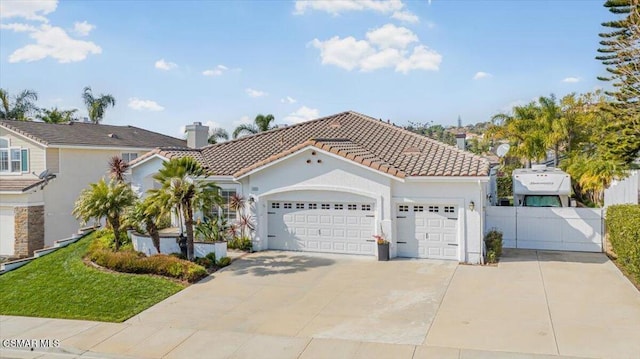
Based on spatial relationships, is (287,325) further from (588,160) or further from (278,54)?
(588,160)

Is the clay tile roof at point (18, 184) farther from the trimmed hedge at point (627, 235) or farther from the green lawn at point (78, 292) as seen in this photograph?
the trimmed hedge at point (627, 235)

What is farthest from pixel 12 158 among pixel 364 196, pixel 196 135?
pixel 364 196

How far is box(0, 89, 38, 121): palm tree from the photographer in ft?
142

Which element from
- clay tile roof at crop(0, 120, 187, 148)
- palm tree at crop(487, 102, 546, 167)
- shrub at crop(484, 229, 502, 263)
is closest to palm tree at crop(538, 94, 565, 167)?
palm tree at crop(487, 102, 546, 167)

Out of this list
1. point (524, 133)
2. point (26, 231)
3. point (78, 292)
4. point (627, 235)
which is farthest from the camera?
point (524, 133)

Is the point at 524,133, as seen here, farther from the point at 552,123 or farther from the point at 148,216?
the point at 148,216

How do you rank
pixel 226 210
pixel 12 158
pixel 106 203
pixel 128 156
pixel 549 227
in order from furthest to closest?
pixel 128 156 → pixel 12 158 → pixel 226 210 → pixel 549 227 → pixel 106 203

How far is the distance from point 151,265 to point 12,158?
53.2 ft

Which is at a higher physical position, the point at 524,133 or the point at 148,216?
the point at 524,133

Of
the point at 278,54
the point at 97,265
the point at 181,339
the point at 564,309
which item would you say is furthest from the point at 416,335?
the point at 278,54

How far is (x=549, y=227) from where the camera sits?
60.7 feet

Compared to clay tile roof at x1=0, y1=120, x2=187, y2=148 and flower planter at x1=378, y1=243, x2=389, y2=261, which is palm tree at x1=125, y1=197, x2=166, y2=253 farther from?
clay tile roof at x1=0, y1=120, x2=187, y2=148

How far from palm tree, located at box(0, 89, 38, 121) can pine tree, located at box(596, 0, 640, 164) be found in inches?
1749

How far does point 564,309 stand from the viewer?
38.2ft
